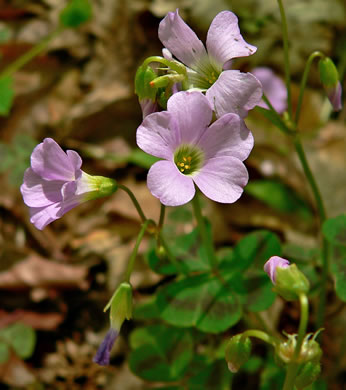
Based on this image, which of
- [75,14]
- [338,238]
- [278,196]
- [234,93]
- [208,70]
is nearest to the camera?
[234,93]

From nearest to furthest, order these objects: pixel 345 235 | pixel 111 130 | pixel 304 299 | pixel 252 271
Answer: pixel 304 299 → pixel 345 235 → pixel 252 271 → pixel 111 130

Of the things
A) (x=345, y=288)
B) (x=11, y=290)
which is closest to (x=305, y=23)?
(x=345, y=288)

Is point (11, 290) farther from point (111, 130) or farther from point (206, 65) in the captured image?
point (206, 65)

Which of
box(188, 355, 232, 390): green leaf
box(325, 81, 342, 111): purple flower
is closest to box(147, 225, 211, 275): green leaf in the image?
box(188, 355, 232, 390): green leaf

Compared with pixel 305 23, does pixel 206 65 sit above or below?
above

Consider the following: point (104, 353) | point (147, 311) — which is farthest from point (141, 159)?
point (104, 353)

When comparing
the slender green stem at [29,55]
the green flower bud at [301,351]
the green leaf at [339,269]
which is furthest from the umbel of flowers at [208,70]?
the slender green stem at [29,55]

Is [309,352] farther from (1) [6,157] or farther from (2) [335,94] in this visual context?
(1) [6,157]
